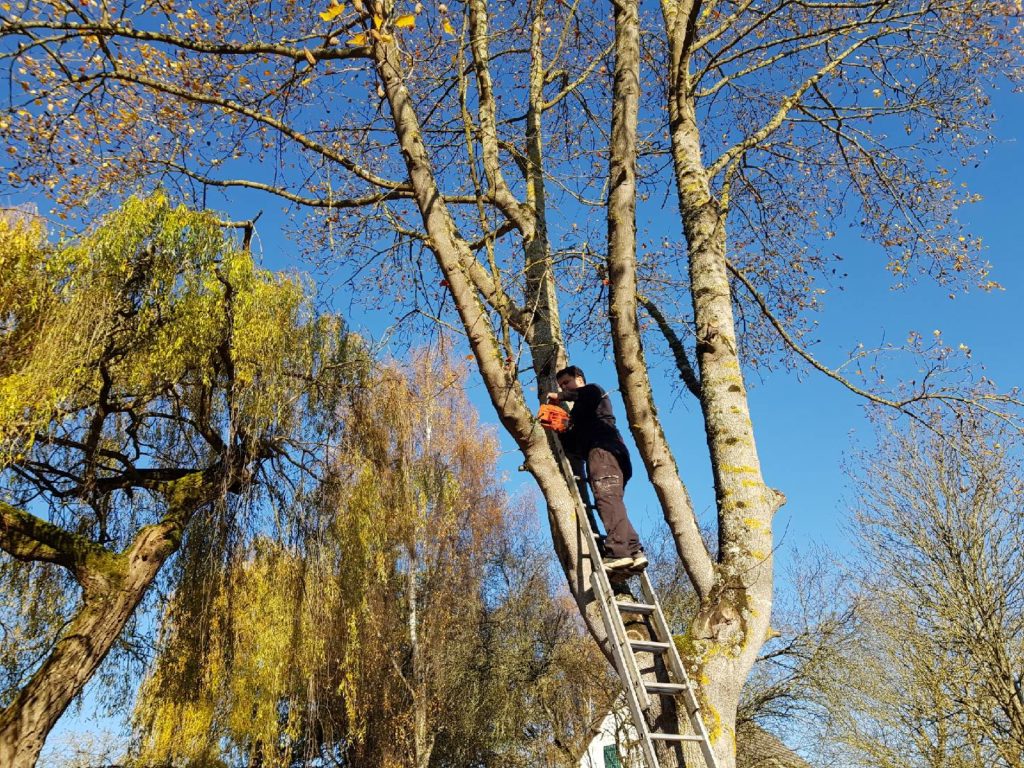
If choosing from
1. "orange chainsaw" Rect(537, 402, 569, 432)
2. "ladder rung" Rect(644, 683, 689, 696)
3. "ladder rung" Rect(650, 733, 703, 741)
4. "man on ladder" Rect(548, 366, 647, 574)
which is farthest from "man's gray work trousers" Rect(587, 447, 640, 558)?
"ladder rung" Rect(650, 733, 703, 741)

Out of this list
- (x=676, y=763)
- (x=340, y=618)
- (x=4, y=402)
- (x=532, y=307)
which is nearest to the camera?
(x=676, y=763)

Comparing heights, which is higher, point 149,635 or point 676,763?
point 149,635

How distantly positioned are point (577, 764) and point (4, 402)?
43.1ft

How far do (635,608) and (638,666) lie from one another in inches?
10.9

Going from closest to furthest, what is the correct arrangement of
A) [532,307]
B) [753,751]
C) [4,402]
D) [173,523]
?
[532,307] < [4,402] < [173,523] < [753,751]

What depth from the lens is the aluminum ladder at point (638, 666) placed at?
316 cm

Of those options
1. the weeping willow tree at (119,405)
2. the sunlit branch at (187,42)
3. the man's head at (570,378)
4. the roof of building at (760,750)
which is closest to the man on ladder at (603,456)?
the man's head at (570,378)

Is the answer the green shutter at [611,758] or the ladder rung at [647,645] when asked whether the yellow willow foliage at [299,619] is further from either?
the green shutter at [611,758]

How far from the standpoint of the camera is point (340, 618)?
26.2 ft

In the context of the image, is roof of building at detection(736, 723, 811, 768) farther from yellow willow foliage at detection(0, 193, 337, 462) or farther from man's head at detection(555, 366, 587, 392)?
man's head at detection(555, 366, 587, 392)

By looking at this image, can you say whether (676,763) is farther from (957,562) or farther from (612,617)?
(957,562)

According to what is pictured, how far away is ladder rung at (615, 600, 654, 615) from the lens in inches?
144

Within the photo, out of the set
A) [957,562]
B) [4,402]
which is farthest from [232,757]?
[957,562]

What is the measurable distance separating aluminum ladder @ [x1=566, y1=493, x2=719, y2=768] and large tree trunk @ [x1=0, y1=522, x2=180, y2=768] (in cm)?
477
